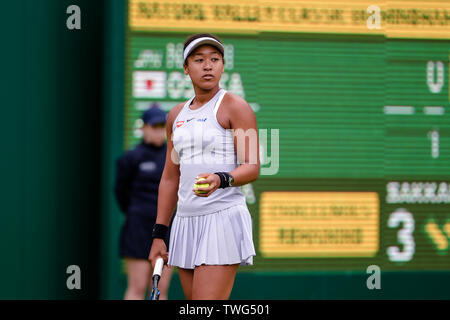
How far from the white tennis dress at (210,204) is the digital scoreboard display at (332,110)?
283 centimetres

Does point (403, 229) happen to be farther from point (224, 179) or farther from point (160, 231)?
point (224, 179)

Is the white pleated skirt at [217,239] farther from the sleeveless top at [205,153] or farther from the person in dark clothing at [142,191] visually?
the person in dark clothing at [142,191]

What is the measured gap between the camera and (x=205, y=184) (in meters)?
3.41

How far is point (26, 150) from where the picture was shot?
689 centimetres

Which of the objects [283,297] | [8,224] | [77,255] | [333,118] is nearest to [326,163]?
[333,118]

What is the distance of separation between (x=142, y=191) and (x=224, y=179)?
235 cm

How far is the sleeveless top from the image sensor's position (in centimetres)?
371

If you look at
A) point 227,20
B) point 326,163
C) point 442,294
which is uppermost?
point 227,20

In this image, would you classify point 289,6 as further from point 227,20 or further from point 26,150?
point 26,150

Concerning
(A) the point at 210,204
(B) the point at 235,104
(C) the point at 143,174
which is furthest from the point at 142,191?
(B) the point at 235,104

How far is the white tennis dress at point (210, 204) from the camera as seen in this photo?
3.70 metres

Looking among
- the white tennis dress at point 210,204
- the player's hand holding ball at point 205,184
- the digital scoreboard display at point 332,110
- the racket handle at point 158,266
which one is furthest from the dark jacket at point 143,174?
the player's hand holding ball at point 205,184
